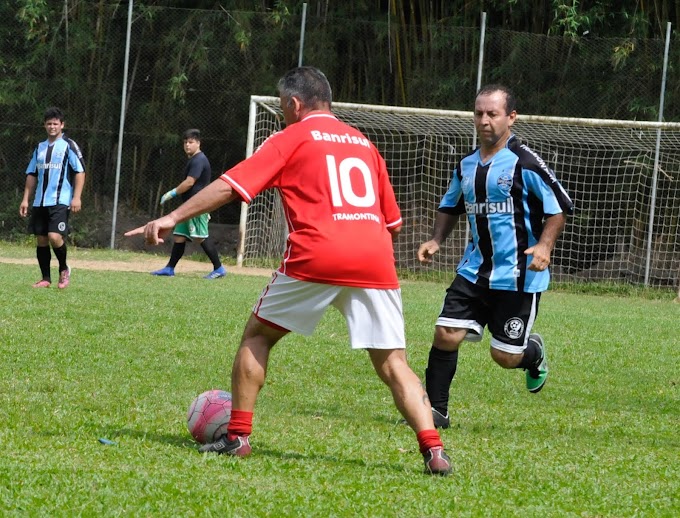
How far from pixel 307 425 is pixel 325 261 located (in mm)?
1455

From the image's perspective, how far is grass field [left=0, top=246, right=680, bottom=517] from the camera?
436 cm

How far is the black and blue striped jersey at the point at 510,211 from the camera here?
644 centimetres

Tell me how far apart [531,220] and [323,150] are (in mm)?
1946

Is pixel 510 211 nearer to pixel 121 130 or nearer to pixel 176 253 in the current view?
pixel 176 253

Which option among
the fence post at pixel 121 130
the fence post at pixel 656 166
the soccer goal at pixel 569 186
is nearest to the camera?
the fence post at pixel 656 166

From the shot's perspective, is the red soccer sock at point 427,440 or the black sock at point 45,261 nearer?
the red soccer sock at point 427,440

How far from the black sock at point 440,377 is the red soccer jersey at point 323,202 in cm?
155

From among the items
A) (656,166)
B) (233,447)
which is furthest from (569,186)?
(233,447)

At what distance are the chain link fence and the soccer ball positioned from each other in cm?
1472

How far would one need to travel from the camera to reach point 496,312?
21.5 feet

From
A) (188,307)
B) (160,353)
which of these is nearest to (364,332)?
(160,353)

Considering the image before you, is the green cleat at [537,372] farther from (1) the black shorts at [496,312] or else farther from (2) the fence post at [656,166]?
(2) the fence post at [656,166]

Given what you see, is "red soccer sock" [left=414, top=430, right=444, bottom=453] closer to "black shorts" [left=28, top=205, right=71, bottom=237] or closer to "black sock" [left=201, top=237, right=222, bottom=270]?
"black shorts" [left=28, top=205, right=71, bottom=237]

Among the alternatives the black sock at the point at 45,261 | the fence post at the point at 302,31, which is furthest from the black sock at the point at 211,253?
the fence post at the point at 302,31
